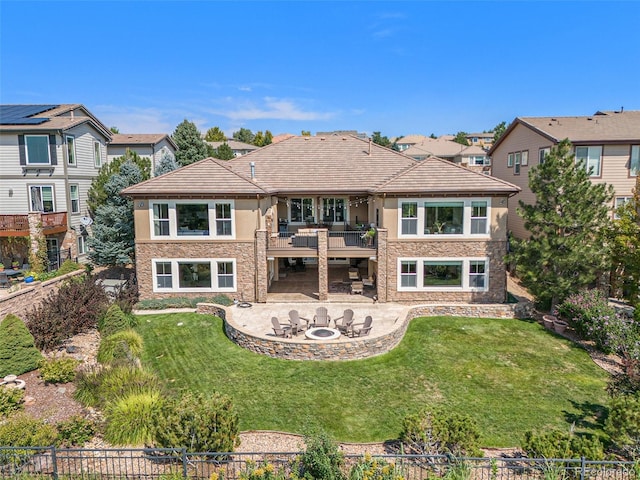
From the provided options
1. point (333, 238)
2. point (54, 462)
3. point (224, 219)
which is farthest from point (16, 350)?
point (333, 238)

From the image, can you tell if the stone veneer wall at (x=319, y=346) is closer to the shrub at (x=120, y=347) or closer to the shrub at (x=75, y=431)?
the shrub at (x=120, y=347)

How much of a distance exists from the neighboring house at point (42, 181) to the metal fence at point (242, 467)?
18724 mm

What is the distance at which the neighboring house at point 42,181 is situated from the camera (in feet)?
82.5

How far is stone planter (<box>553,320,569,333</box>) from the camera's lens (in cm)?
1838

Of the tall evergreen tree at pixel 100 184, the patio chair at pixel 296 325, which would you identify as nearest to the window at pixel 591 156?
the patio chair at pixel 296 325

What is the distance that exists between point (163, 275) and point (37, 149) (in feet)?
40.0

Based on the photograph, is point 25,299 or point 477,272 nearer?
point 25,299

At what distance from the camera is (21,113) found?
28172mm

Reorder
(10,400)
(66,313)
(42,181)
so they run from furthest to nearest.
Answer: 1. (42,181)
2. (66,313)
3. (10,400)

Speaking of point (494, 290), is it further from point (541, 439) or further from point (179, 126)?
point (179, 126)

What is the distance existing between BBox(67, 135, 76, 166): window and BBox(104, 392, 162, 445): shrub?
2063 cm

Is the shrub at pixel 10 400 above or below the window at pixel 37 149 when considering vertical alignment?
below

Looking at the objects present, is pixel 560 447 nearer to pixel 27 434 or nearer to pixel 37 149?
pixel 27 434

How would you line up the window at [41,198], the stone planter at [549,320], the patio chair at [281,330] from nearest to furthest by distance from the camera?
the patio chair at [281,330] < the stone planter at [549,320] < the window at [41,198]
